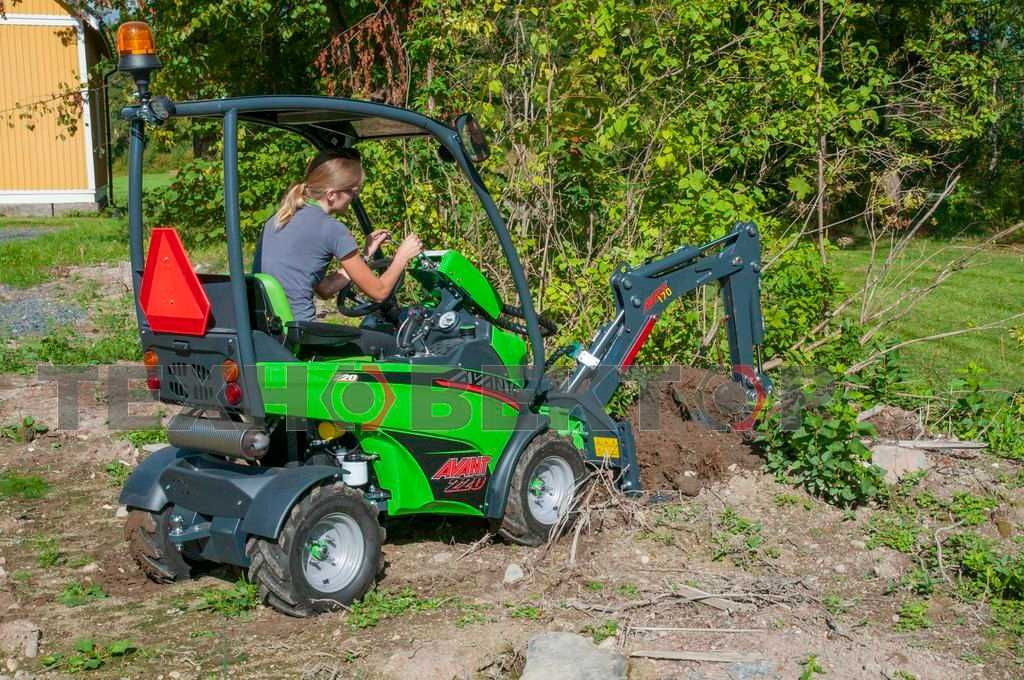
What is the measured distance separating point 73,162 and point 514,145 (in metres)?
17.9

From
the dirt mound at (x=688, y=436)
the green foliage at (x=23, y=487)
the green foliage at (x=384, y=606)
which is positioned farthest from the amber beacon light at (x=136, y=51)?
the dirt mound at (x=688, y=436)

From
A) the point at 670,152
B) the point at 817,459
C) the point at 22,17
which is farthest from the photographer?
the point at 22,17

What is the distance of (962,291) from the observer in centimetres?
1349

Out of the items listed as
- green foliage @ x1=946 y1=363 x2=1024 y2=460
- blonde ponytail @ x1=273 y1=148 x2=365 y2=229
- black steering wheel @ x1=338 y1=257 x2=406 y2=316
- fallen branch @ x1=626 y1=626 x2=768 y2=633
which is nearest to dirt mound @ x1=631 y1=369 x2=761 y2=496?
green foliage @ x1=946 y1=363 x2=1024 y2=460

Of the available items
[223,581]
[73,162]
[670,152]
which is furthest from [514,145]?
[73,162]

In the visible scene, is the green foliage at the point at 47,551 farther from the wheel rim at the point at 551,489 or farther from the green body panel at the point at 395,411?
the wheel rim at the point at 551,489

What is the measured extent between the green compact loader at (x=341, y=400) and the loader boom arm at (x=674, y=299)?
1 centimetres

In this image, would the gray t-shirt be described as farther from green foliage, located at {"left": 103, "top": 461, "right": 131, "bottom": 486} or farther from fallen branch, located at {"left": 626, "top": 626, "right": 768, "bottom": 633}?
green foliage, located at {"left": 103, "top": 461, "right": 131, "bottom": 486}

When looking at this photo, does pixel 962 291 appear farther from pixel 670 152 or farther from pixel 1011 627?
pixel 1011 627

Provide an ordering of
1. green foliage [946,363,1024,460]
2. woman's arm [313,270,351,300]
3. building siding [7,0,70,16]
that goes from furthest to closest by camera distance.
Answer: building siding [7,0,70,16] < green foliage [946,363,1024,460] < woman's arm [313,270,351,300]

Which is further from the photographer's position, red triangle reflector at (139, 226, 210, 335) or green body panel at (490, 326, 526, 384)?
green body panel at (490, 326, 526, 384)

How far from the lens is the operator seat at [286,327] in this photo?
468 centimetres

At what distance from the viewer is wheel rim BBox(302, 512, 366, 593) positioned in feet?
15.7

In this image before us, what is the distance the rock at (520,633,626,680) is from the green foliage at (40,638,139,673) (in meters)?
1.60
